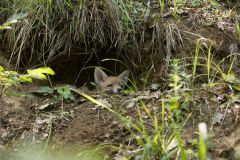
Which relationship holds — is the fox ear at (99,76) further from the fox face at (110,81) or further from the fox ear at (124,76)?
the fox ear at (124,76)

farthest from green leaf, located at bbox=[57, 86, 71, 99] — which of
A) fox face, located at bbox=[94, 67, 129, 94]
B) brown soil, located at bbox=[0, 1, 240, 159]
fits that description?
fox face, located at bbox=[94, 67, 129, 94]

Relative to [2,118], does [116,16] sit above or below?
above

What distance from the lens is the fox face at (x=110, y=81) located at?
5.53 metres

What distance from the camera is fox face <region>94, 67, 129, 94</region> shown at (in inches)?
218

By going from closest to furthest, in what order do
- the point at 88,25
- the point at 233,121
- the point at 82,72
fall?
1. the point at 233,121
2. the point at 88,25
3. the point at 82,72

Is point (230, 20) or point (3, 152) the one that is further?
point (230, 20)

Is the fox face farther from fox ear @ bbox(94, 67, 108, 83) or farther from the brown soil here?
the brown soil

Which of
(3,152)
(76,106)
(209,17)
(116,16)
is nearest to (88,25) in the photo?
(116,16)

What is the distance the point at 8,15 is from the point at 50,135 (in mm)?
2235

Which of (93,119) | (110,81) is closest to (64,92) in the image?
(93,119)

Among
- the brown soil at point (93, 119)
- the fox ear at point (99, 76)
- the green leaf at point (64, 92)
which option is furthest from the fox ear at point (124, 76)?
the green leaf at point (64, 92)

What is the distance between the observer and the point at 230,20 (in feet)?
18.1

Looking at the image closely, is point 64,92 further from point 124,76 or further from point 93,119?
point 124,76

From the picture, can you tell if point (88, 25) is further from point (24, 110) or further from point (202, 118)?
point (202, 118)
